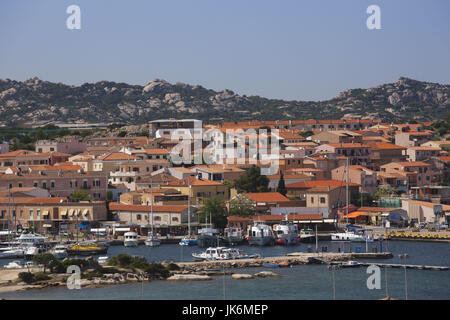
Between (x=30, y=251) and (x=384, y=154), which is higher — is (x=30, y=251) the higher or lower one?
the lower one

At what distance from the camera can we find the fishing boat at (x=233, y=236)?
1230 inches

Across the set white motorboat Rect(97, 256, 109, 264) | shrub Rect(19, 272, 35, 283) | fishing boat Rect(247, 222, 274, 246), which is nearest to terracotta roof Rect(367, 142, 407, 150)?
fishing boat Rect(247, 222, 274, 246)

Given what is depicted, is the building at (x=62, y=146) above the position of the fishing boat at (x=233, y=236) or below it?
above

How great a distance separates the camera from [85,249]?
2897 cm

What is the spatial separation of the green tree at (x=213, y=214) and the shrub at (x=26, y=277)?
11.1 metres

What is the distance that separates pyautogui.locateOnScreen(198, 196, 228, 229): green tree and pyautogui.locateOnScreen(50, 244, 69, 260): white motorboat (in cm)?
604

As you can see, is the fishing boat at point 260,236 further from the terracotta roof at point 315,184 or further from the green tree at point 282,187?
the terracotta roof at point 315,184

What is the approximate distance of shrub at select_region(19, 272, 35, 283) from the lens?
73.9 ft

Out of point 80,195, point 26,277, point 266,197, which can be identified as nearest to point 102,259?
point 26,277

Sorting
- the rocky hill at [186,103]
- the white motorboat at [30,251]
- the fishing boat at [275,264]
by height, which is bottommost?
the fishing boat at [275,264]

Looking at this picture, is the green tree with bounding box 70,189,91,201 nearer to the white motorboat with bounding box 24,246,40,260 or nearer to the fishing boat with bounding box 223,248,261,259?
the white motorboat with bounding box 24,246,40,260

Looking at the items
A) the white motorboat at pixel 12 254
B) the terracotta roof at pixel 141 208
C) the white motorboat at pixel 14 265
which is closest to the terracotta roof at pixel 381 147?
the terracotta roof at pixel 141 208

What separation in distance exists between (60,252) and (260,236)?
6.88 metres

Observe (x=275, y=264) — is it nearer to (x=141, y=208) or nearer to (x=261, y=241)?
(x=261, y=241)
